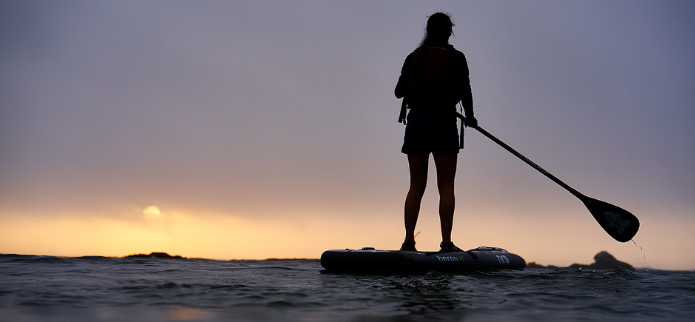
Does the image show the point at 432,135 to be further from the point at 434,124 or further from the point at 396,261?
the point at 396,261

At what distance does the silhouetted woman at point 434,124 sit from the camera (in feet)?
19.7

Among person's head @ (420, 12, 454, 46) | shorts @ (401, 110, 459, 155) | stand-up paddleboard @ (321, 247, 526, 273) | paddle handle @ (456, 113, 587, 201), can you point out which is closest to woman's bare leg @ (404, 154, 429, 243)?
shorts @ (401, 110, 459, 155)

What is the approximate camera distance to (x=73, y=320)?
7.89 feet

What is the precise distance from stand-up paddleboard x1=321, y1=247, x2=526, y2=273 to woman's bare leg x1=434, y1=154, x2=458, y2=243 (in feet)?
1.29

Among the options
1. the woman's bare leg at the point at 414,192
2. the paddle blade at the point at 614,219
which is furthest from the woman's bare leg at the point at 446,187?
the paddle blade at the point at 614,219

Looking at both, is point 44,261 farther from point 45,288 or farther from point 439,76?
point 439,76

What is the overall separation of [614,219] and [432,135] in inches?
107

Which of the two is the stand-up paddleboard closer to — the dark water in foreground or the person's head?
the dark water in foreground

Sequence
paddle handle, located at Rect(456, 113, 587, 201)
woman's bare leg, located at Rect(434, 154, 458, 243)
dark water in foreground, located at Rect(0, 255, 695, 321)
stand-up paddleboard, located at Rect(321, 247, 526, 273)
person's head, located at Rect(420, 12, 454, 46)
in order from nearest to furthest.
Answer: dark water in foreground, located at Rect(0, 255, 695, 321) → stand-up paddleboard, located at Rect(321, 247, 526, 273) → woman's bare leg, located at Rect(434, 154, 458, 243) → person's head, located at Rect(420, 12, 454, 46) → paddle handle, located at Rect(456, 113, 587, 201)

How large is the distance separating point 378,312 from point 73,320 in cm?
148

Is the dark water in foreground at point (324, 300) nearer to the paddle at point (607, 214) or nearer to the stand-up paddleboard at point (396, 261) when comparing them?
the stand-up paddleboard at point (396, 261)

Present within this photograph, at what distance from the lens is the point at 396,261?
17.8ft

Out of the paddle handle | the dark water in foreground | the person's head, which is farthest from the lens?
the paddle handle

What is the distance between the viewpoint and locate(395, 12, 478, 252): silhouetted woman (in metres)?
6.00
